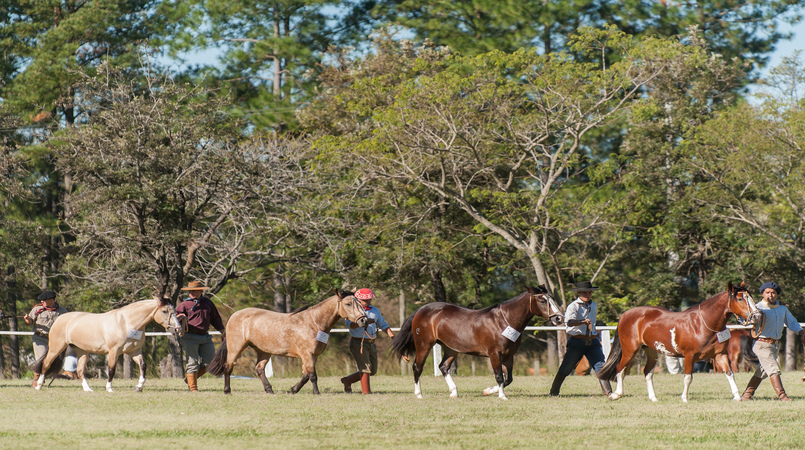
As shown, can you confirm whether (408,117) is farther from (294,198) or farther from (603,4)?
(603,4)

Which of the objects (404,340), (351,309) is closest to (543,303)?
(404,340)

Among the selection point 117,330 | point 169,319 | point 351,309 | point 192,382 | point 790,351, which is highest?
point 351,309

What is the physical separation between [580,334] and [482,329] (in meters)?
1.48

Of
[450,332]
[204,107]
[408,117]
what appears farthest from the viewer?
[408,117]

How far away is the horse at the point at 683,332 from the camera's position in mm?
11734

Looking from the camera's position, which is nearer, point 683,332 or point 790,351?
point 683,332

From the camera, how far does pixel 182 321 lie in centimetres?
1408

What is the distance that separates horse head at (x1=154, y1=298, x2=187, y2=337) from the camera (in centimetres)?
1381

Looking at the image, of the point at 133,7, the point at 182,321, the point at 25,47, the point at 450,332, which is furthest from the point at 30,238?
the point at 450,332

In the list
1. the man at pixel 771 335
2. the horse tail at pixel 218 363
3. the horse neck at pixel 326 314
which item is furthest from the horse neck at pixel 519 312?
the horse tail at pixel 218 363

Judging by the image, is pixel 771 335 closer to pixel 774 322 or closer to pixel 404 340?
pixel 774 322

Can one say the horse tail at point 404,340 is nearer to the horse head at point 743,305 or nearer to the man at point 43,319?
the horse head at point 743,305

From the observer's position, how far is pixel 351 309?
13680mm

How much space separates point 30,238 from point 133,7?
9992mm
